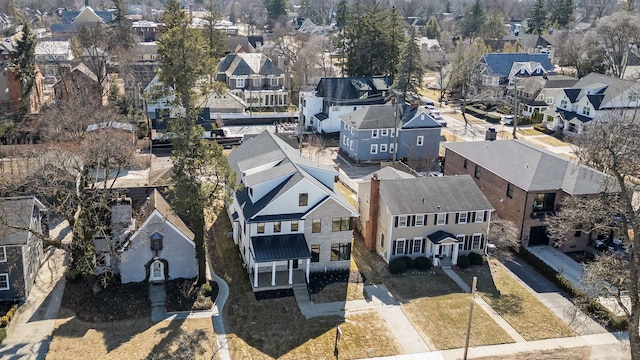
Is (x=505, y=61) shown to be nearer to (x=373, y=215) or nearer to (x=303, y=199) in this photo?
(x=373, y=215)

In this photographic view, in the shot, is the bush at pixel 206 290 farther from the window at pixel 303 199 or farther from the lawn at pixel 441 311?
the lawn at pixel 441 311

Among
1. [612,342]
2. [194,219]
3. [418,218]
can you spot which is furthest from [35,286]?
[612,342]

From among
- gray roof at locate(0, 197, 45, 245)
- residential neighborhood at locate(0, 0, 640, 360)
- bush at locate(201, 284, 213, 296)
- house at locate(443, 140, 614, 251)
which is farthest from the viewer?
house at locate(443, 140, 614, 251)

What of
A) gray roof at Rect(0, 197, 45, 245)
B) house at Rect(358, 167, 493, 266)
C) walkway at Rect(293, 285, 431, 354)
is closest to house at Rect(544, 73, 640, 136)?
house at Rect(358, 167, 493, 266)

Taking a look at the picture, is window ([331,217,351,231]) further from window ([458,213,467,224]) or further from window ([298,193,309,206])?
window ([458,213,467,224])

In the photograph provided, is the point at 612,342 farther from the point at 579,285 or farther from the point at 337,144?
the point at 337,144

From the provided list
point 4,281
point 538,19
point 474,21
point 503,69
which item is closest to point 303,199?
point 4,281

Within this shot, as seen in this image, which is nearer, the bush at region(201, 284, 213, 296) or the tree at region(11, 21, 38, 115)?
the bush at region(201, 284, 213, 296)

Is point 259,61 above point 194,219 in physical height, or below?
above
